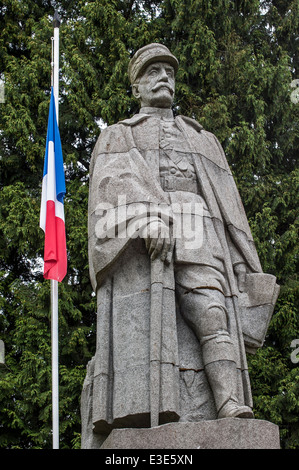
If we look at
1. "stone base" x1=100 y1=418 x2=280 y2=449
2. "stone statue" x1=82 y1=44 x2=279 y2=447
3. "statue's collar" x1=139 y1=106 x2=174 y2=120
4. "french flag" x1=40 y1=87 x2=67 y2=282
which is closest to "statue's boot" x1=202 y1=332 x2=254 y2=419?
"stone statue" x1=82 y1=44 x2=279 y2=447

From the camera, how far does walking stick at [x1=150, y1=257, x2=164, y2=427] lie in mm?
5953

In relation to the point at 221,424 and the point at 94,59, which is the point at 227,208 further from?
the point at 94,59

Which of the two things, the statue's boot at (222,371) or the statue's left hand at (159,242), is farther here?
the statue's left hand at (159,242)

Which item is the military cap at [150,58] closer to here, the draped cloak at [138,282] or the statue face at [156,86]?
the statue face at [156,86]

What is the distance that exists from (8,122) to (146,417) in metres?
8.36

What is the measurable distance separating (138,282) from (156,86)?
1968 millimetres

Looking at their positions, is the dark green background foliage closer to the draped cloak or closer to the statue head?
the draped cloak

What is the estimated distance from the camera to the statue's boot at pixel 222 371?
610 centimetres

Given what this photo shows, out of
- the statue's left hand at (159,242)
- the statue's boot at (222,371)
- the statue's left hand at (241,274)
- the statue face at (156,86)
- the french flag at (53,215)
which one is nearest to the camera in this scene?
the statue's boot at (222,371)

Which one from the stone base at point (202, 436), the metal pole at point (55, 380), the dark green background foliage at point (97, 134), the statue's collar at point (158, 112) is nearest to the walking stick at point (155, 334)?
the stone base at point (202, 436)

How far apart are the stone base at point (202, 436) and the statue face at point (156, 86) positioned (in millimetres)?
3105

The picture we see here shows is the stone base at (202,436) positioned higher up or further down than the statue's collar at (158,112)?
further down

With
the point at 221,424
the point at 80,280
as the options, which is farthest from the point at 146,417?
the point at 80,280

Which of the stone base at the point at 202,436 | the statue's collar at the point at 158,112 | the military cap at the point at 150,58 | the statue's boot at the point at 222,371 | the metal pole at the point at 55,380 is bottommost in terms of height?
the stone base at the point at 202,436
